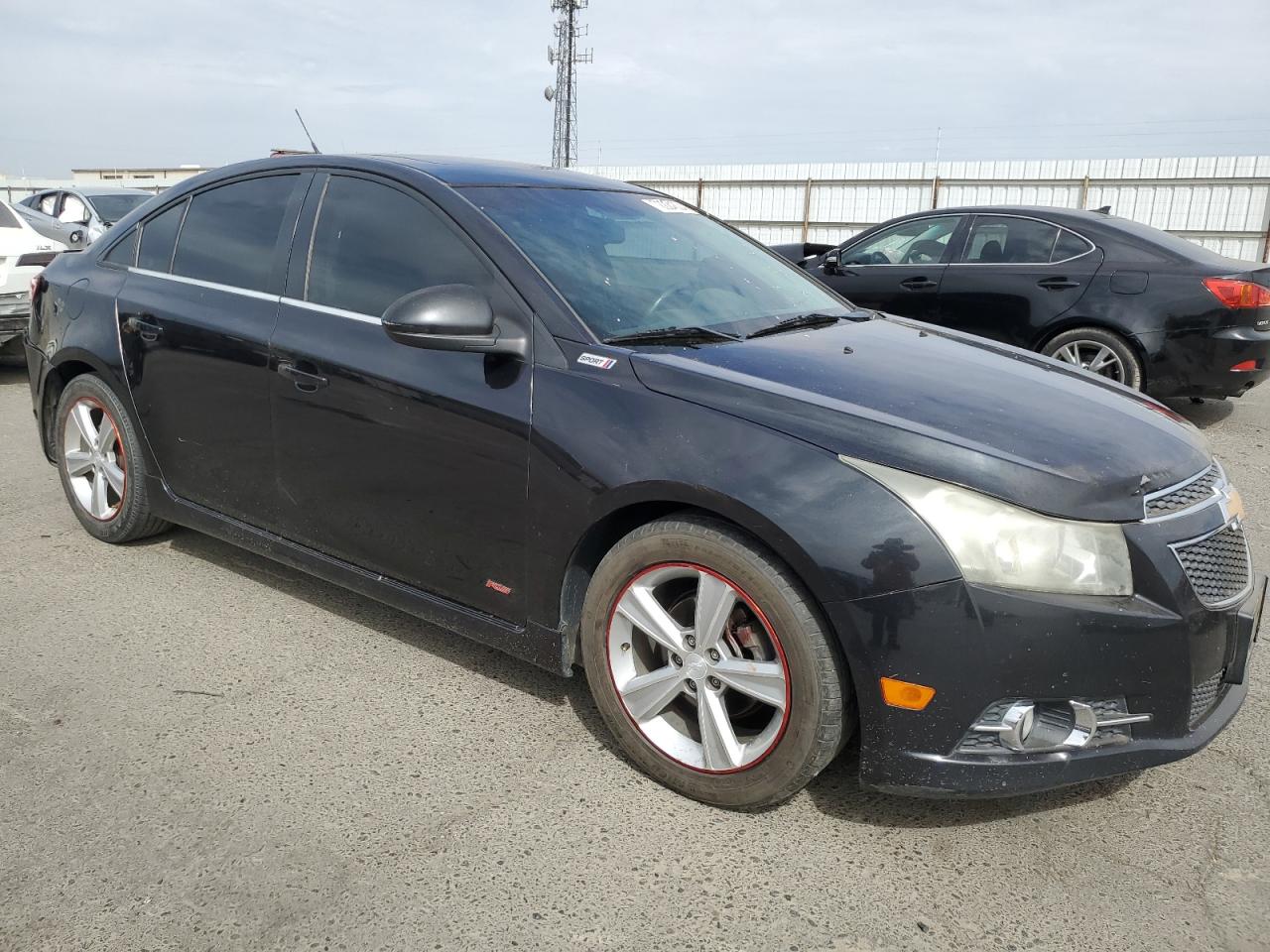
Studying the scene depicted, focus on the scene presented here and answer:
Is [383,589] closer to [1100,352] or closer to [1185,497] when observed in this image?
[1185,497]

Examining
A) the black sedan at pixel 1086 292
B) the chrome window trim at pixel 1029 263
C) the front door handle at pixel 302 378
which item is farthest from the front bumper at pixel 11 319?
the chrome window trim at pixel 1029 263

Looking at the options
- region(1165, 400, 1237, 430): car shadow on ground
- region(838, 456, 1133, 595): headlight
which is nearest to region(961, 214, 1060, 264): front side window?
region(1165, 400, 1237, 430): car shadow on ground

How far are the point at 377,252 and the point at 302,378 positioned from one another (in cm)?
48

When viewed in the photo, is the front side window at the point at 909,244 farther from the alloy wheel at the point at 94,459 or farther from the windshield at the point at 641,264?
the alloy wheel at the point at 94,459

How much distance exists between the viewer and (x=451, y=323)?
277cm

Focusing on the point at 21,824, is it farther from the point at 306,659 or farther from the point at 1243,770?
the point at 1243,770

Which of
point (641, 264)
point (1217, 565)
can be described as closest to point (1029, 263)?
point (641, 264)

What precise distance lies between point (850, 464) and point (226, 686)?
214 centimetres

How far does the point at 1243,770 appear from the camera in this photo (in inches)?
112

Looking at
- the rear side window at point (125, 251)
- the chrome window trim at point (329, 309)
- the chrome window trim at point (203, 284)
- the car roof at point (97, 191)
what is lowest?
the chrome window trim at point (329, 309)

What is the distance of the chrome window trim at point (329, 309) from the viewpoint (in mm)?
3221

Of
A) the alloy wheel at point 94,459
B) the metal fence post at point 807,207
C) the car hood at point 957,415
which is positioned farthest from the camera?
the metal fence post at point 807,207

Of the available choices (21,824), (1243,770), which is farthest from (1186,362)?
(21,824)

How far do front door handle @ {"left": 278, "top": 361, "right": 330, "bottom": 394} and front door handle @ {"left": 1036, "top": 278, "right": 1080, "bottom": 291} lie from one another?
18.5 feet
